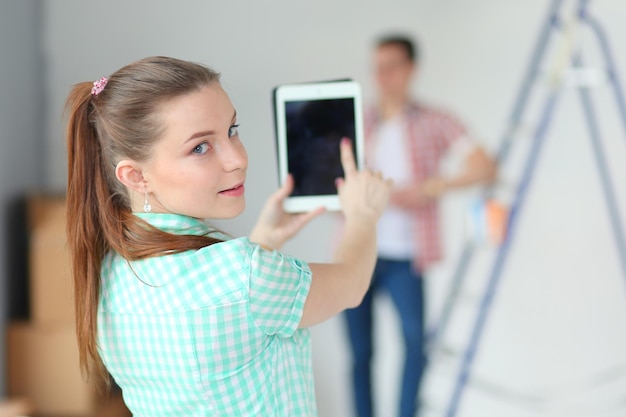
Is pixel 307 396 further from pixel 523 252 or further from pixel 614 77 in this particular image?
pixel 614 77

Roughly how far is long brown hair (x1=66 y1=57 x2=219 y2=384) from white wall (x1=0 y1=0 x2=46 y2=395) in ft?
6.29

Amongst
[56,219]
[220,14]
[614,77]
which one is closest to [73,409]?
[56,219]

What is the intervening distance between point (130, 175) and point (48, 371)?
1.98 m

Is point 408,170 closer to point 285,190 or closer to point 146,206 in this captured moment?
point 285,190

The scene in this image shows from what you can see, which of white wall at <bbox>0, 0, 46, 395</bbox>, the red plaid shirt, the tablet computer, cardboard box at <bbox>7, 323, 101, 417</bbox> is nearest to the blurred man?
the red plaid shirt

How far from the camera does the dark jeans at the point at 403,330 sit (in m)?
2.64

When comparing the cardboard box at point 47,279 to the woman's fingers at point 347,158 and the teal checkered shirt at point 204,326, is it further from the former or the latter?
the teal checkered shirt at point 204,326

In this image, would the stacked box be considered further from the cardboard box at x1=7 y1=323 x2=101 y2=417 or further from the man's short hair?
the man's short hair

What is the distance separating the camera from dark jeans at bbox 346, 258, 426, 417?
8.68 ft

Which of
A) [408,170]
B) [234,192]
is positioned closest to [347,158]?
[234,192]

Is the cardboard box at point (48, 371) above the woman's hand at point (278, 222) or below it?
below

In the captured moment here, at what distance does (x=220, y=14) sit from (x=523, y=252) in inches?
54.8

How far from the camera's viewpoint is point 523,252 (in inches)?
104

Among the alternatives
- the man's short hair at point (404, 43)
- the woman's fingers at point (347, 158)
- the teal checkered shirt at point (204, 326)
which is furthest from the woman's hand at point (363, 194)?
the man's short hair at point (404, 43)
